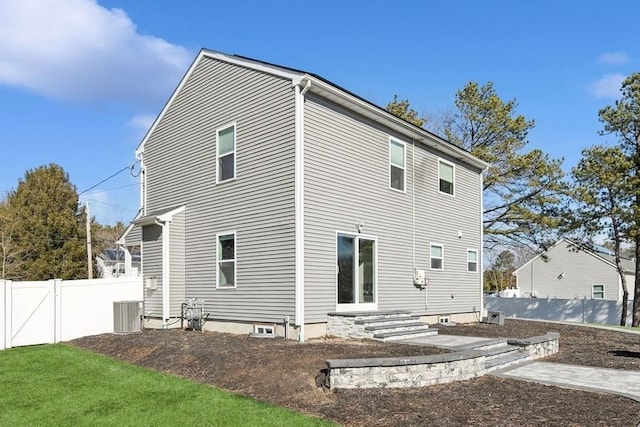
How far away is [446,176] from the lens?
1659 cm

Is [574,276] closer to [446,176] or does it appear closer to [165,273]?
[446,176]

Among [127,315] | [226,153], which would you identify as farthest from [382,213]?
[127,315]

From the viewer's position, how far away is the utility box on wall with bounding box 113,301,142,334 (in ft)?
43.9

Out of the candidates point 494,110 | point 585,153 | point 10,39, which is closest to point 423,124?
point 494,110

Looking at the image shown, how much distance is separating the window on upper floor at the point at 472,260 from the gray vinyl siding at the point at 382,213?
0.70 ft

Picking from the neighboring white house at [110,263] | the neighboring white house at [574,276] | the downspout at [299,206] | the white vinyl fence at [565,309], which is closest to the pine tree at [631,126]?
the white vinyl fence at [565,309]

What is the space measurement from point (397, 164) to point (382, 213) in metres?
1.64

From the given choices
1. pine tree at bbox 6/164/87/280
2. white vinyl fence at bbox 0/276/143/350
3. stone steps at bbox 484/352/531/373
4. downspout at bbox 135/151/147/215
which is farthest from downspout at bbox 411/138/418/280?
pine tree at bbox 6/164/87/280

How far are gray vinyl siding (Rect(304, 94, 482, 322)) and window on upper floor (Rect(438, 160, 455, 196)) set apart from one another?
26 cm

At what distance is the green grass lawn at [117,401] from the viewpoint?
19.3 ft

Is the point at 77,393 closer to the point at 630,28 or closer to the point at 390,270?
the point at 390,270

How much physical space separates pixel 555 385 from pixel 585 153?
19.8m

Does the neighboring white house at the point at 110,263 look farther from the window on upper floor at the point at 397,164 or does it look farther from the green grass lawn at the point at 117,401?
the green grass lawn at the point at 117,401

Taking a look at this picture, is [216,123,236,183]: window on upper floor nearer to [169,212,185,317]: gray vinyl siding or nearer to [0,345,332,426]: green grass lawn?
[169,212,185,317]: gray vinyl siding
